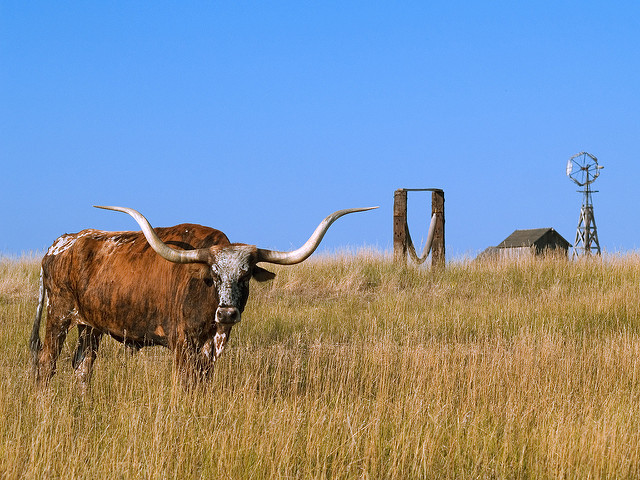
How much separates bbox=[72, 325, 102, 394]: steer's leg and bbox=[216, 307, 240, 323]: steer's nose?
229 centimetres

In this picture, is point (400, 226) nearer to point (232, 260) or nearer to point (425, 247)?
point (425, 247)

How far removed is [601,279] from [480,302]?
13.4ft

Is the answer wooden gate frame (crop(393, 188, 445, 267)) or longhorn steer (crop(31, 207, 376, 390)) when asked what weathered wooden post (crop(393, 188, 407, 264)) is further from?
longhorn steer (crop(31, 207, 376, 390))

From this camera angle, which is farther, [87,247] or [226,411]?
[87,247]

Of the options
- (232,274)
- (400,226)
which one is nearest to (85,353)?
(232,274)

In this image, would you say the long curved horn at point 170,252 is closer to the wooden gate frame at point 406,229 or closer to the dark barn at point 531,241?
the wooden gate frame at point 406,229

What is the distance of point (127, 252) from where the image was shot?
7.24 meters

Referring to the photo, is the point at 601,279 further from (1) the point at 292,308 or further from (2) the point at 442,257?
(1) the point at 292,308

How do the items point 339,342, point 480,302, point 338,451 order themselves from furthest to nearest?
point 480,302 → point 339,342 → point 338,451

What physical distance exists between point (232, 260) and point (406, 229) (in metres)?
10.9

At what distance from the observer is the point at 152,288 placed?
268 inches

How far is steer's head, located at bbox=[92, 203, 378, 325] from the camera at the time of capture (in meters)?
6.06

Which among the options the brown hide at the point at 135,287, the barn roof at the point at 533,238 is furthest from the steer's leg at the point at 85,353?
the barn roof at the point at 533,238

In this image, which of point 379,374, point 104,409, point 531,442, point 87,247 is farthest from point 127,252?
point 531,442
